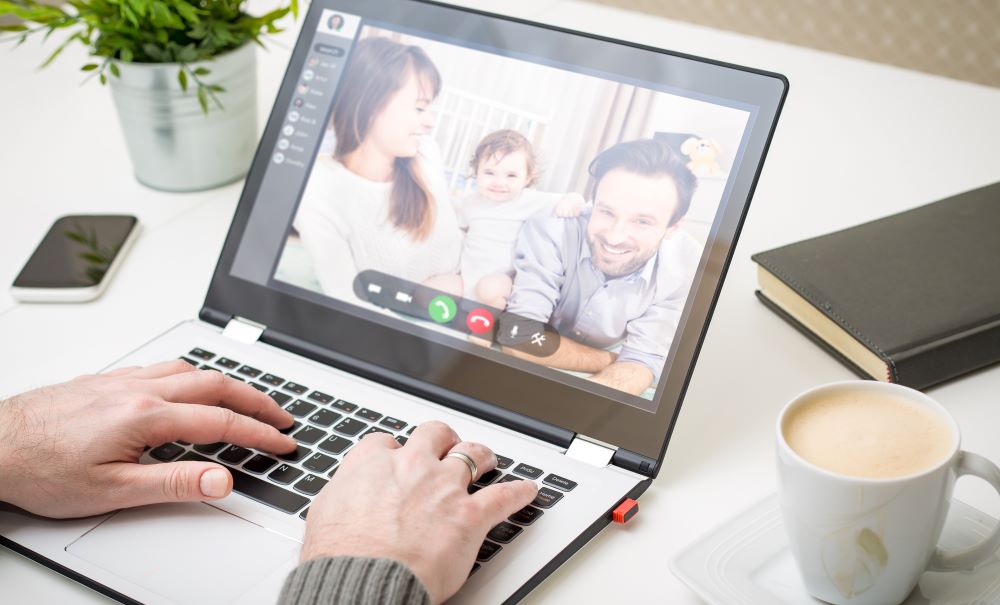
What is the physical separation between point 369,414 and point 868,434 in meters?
0.40

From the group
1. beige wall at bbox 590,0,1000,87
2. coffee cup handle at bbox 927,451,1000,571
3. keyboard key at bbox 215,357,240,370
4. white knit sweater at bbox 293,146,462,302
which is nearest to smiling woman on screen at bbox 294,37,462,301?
white knit sweater at bbox 293,146,462,302

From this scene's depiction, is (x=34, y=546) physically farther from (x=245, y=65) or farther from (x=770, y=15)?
(x=770, y=15)

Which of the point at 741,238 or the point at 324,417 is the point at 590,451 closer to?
the point at 324,417

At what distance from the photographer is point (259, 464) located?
75 centimetres

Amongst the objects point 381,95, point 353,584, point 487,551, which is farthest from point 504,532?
point 381,95

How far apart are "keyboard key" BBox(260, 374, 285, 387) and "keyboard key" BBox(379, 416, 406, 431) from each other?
0.36 ft

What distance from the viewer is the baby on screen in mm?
836

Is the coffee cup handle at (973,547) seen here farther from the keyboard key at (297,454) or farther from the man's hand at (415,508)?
the keyboard key at (297,454)

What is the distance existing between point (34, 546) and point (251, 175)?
397 mm

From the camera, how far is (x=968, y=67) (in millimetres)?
2582

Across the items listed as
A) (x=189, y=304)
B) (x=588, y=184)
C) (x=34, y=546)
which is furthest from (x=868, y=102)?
(x=34, y=546)

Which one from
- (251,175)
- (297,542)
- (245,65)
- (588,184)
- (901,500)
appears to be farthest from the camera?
(245,65)

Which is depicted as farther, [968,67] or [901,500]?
[968,67]

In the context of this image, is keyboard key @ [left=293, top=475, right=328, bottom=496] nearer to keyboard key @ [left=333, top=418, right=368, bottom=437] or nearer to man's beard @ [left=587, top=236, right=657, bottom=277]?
keyboard key @ [left=333, top=418, right=368, bottom=437]
